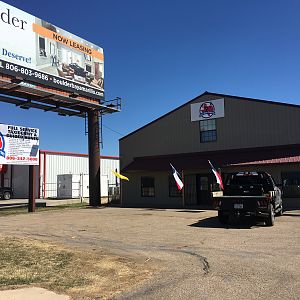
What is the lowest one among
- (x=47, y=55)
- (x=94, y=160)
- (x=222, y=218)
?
(x=222, y=218)

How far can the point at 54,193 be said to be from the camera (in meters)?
48.5

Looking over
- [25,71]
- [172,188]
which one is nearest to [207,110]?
[172,188]

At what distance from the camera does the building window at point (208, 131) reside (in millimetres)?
29234

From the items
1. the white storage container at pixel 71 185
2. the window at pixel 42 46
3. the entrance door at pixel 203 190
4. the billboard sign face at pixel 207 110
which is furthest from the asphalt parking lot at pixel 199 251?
the white storage container at pixel 71 185

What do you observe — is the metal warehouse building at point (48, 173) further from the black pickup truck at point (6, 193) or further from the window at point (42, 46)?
the window at point (42, 46)

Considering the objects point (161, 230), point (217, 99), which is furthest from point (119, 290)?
point (217, 99)

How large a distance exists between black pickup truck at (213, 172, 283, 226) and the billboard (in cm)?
1566

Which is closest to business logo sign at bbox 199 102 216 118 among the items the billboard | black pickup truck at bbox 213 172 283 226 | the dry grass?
the billboard

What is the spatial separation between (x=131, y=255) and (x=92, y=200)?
22.5 meters

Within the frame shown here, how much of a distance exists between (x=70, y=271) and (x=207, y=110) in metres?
22.4

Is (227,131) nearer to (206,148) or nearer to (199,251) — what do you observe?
(206,148)

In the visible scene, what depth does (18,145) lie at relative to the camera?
2609 centimetres

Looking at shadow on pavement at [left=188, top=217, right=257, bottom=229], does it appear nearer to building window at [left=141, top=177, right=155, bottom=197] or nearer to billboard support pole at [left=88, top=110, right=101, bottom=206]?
building window at [left=141, top=177, right=155, bottom=197]

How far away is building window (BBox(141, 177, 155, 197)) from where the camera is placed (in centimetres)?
3167
